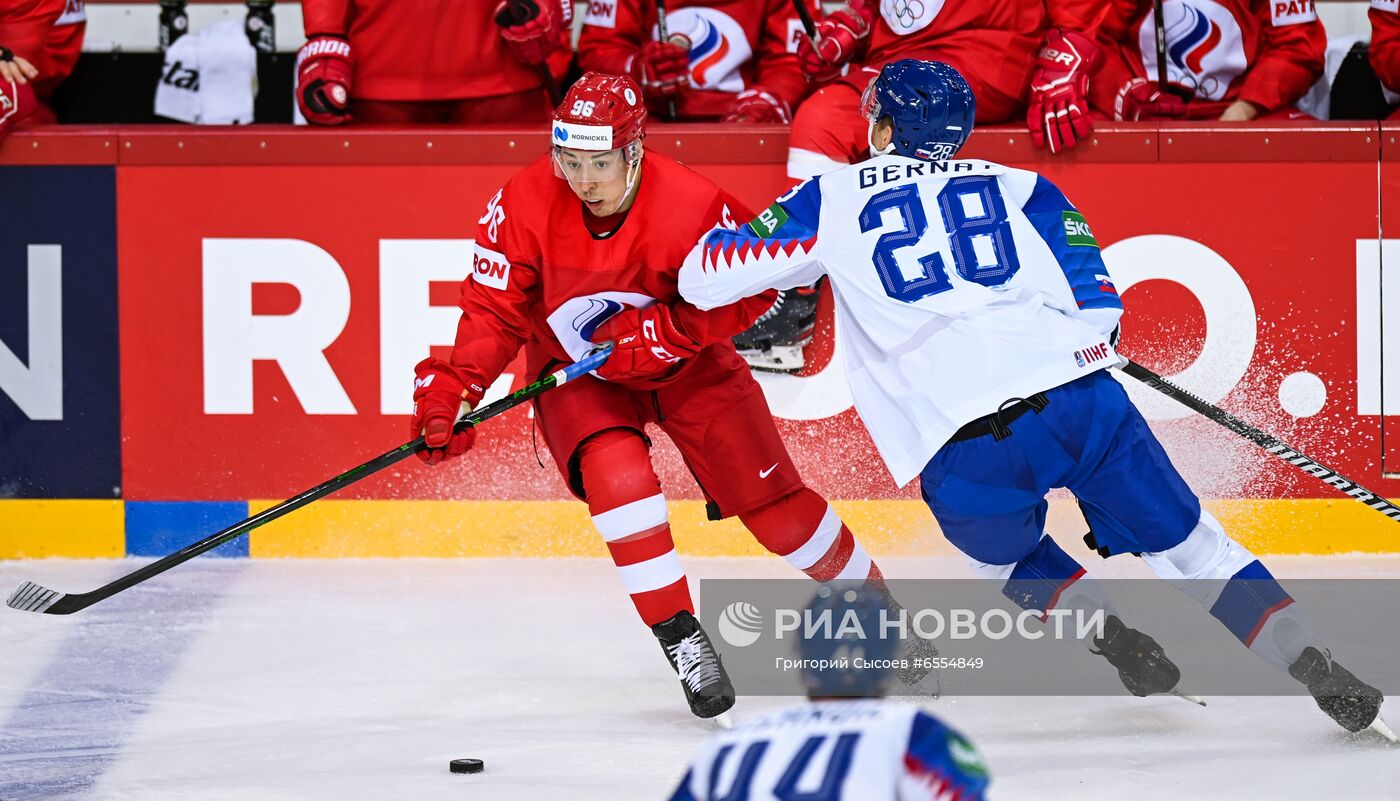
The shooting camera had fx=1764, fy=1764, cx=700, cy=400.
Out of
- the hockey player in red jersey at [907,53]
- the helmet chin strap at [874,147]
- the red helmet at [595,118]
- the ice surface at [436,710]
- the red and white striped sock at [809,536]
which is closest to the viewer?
the ice surface at [436,710]

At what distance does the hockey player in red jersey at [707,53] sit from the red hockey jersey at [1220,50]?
79 cm

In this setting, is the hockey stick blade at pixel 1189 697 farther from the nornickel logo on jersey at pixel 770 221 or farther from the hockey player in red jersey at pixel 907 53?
the hockey player in red jersey at pixel 907 53

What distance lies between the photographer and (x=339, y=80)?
14.3ft

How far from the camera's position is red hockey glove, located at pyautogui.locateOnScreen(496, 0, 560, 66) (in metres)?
4.32

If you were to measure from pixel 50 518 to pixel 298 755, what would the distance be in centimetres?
167

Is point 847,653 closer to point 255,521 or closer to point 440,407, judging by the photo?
point 440,407

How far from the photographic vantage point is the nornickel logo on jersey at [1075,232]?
2.95 meters

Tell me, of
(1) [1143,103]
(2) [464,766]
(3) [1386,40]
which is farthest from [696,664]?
(3) [1386,40]

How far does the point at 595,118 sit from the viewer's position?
303 centimetres

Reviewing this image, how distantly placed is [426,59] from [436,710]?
74.5 inches

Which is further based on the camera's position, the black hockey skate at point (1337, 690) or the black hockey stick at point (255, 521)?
the black hockey stick at point (255, 521)

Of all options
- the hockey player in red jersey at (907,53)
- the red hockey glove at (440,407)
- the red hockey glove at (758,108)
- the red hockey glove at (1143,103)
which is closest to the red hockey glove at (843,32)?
the hockey player in red jersey at (907,53)

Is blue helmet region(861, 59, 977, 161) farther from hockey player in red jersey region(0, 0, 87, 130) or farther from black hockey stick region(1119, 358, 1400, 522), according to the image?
hockey player in red jersey region(0, 0, 87, 130)

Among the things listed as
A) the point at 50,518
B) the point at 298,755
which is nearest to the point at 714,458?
the point at 298,755
